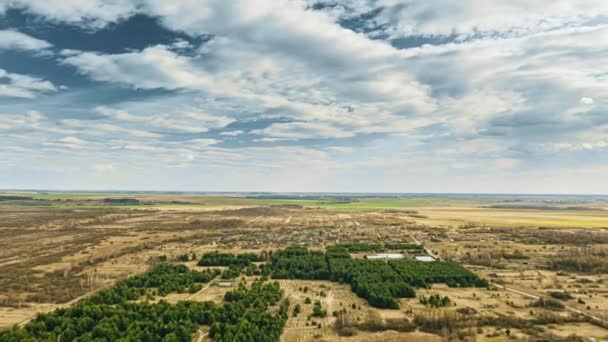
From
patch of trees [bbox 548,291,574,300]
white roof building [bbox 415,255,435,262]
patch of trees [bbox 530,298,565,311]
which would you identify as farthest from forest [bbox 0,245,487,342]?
patch of trees [bbox 530,298,565,311]

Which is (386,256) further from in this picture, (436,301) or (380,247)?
(436,301)

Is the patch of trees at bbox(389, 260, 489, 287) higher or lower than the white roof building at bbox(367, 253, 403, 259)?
higher

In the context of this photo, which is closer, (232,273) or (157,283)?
(157,283)

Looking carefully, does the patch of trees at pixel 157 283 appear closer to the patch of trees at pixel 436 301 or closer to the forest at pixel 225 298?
the forest at pixel 225 298

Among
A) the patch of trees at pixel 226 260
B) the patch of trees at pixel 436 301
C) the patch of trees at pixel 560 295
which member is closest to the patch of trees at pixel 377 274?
the patch of trees at pixel 436 301

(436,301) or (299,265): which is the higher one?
(299,265)

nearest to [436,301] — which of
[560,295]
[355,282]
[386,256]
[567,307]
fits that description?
[355,282]

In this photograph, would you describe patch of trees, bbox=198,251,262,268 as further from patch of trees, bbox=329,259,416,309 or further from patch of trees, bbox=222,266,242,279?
patch of trees, bbox=329,259,416,309

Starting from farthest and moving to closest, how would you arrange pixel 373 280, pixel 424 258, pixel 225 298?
1. pixel 424 258
2. pixel 373 280
3. pixel 225 298
